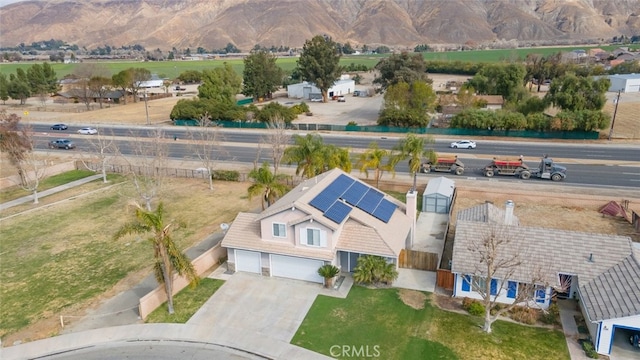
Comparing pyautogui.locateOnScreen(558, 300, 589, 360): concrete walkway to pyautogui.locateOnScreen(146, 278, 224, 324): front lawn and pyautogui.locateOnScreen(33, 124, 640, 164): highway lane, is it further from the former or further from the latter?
pyautogui.locateOnScreen(33, 124, 640, 164): highway lane

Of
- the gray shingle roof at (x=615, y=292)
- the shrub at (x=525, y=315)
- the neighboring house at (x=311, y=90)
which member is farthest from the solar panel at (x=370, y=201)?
the neighboring house at (x=311, y=90)

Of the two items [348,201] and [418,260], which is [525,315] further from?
[348,201]

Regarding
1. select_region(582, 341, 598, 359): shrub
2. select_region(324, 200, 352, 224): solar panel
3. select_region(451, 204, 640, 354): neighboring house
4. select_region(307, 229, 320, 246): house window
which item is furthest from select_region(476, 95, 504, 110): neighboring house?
select_region(582, 341, 598, 359): shrub

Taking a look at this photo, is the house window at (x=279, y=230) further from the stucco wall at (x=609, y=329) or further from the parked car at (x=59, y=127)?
the parked car at (x=59, y=127)

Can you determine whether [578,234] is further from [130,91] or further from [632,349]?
[130,91]

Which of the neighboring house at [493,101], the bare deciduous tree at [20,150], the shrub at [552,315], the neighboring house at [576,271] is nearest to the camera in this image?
the neighboring house at [576,271]

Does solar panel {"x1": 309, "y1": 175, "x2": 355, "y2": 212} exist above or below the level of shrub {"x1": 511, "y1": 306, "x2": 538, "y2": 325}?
above

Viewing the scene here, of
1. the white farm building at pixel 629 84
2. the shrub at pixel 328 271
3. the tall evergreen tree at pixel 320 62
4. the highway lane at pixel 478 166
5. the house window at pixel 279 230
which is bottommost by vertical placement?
the highway lane at pixel 478 166
